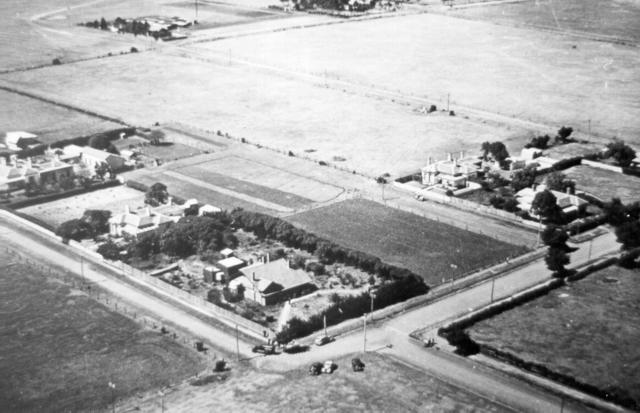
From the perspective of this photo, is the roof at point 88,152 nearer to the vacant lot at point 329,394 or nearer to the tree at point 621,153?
the vacant lot at point 329,394

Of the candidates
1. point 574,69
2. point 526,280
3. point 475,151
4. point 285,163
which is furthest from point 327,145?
point 574,69

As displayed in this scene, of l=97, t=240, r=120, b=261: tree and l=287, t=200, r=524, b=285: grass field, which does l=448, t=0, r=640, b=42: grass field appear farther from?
l=97, t=240, r=120, b=261: tree

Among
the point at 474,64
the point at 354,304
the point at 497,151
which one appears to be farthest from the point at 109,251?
the point at 474,64

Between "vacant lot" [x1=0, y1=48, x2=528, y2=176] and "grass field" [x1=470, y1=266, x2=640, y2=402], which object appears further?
"vacant lot" [x1=0, y1=48, x2=528, y2=176]

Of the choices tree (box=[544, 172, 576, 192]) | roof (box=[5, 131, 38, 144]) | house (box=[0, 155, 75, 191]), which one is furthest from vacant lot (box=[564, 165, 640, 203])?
roof (box=[5, 131, 38, 144])

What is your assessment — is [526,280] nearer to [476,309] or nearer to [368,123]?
[476,309]

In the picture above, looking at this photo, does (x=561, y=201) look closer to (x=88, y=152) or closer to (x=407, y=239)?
(x=407, y=239)

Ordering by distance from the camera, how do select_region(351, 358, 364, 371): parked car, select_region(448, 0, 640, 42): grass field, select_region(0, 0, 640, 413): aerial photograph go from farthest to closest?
select_region(448, 0, 640, 42): grass field → select_region(351, 358, 364, 371): parked car → select_region(0, 0, 640, 413): aerial photograph
